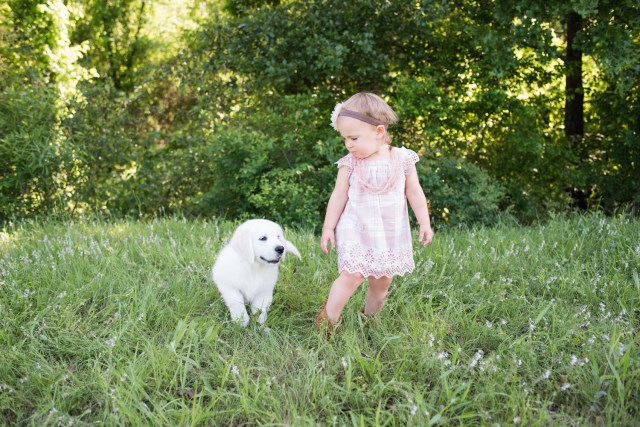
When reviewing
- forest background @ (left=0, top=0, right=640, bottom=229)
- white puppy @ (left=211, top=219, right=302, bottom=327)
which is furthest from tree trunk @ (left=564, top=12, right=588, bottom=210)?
white puppy @ (left=211, top=219, right=302, bottom=327)

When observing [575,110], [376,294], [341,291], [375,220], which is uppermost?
[575,110]

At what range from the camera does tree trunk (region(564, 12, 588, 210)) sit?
8.09m

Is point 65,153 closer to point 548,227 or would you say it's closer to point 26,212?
point 26,212

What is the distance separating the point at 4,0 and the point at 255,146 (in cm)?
423

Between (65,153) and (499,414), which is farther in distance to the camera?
(65,153)

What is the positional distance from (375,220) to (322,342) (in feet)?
2.68

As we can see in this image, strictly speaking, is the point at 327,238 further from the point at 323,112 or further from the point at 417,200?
the point at 323,112

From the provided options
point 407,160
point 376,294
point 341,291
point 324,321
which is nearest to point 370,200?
point 407,160

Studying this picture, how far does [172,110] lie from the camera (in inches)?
454

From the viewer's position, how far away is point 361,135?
3.18 m

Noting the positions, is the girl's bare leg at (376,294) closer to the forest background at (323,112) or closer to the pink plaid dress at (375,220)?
the pink plaid dress at (375,220)

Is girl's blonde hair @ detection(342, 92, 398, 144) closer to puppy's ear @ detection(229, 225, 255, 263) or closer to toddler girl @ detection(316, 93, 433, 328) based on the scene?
toddler girl @ detection(316, 93, 433, 328)

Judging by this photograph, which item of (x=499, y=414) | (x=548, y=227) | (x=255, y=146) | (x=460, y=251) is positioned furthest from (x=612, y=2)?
(x=499, y=414)

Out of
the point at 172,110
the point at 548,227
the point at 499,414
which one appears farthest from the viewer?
the point at 172,110
